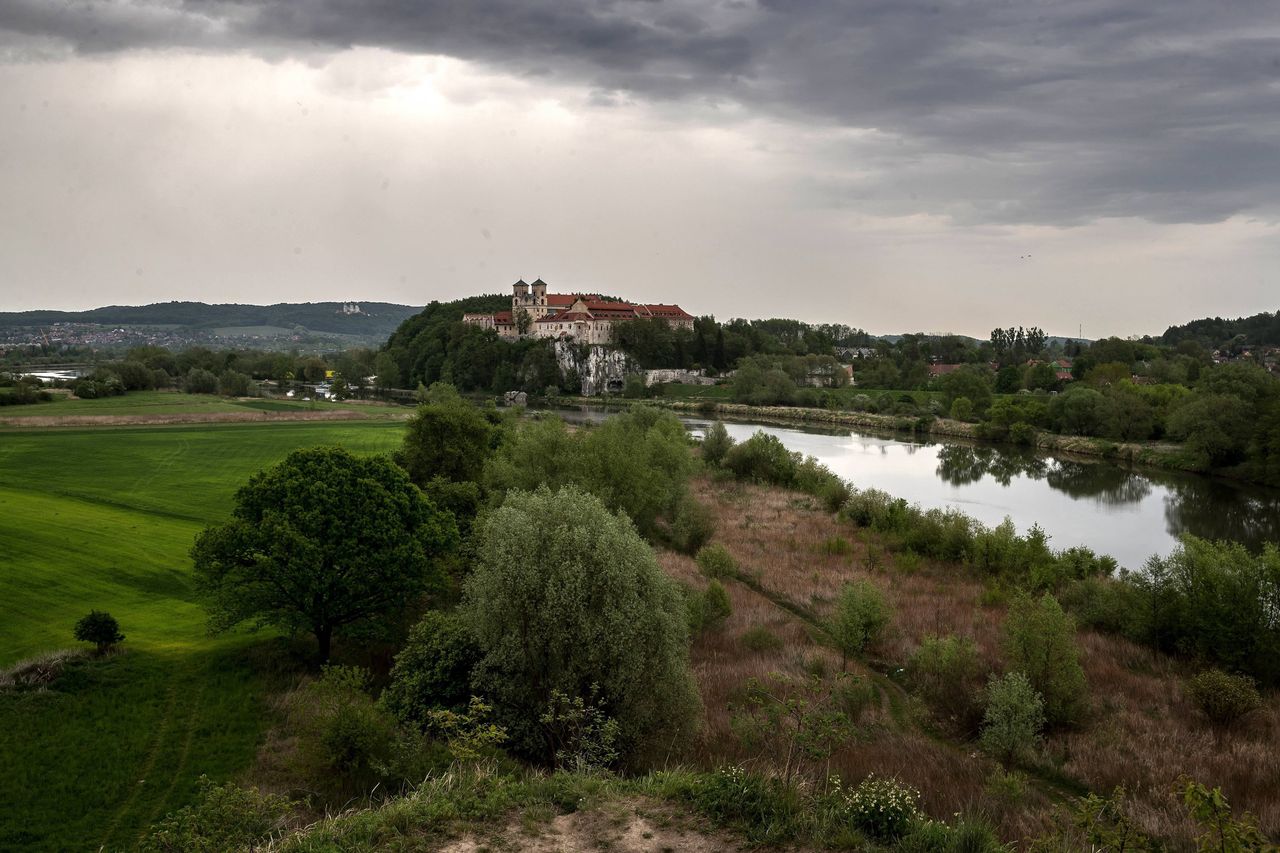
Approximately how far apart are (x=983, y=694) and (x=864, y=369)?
105 meters

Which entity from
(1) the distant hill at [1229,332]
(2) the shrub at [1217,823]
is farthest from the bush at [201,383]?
(1) the distant hill at [1229,332]

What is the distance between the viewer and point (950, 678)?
16625 mm

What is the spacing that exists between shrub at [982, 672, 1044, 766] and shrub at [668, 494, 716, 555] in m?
15.8

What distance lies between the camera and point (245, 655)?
1680 cm

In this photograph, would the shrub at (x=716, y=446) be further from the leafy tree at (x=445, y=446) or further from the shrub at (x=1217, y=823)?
the shrub at (x=1217, y=823)

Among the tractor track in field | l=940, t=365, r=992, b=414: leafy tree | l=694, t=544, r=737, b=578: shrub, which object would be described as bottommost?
the tractor track in field

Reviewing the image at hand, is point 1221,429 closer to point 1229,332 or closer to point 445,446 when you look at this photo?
point 445,446

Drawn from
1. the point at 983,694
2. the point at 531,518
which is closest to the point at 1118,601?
the point at 983,694

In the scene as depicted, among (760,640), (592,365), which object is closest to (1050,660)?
(760,640)

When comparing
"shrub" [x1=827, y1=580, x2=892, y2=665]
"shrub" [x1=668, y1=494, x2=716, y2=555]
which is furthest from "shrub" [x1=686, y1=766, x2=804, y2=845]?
"shrub" [x1=668, y1=494, x2=716, y2=555]

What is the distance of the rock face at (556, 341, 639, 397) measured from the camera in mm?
113312

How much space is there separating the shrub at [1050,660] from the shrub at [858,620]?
2931 millimetres

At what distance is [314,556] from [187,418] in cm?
5335

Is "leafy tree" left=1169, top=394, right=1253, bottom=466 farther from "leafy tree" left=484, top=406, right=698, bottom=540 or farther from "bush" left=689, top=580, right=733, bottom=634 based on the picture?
"bush" left=689, top=580, right=733, bottom=634
